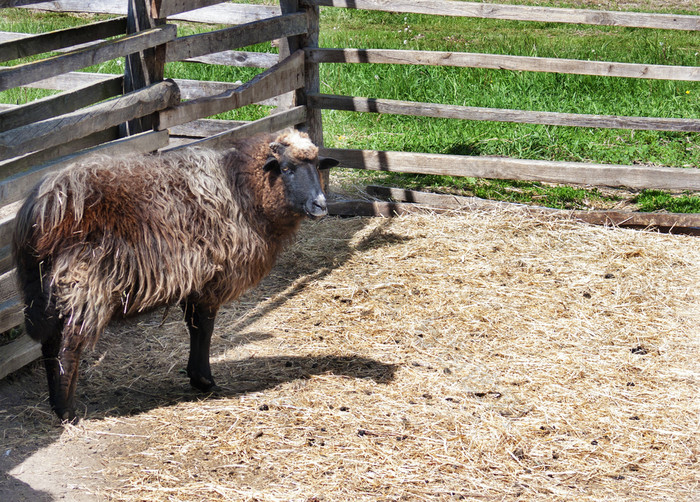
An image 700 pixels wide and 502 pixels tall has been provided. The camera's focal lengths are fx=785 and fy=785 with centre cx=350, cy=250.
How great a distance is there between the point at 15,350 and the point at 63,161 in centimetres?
113

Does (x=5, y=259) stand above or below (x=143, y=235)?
below

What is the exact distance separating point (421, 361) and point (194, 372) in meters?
1.43

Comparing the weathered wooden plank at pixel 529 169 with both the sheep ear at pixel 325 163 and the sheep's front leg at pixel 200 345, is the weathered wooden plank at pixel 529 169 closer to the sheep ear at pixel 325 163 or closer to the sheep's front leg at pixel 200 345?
the sheep ear at pixel 325 163

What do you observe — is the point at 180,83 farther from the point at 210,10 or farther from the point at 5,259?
the point at 5,259

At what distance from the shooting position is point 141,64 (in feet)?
16.6

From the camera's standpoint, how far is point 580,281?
243 inches

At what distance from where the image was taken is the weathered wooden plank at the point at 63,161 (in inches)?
165

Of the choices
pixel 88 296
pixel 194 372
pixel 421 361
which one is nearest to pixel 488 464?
pixel 421 361

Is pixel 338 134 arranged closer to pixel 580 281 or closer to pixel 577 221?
pixel 577 221

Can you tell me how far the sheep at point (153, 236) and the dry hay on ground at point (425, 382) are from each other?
1.65 feet

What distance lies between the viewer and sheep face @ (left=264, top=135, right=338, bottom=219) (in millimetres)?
4578

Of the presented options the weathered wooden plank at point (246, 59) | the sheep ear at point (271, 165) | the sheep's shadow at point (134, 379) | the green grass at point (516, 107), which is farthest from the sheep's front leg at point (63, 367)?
the green grass at point (516, 107)

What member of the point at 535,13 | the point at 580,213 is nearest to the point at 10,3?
the point at 535,13

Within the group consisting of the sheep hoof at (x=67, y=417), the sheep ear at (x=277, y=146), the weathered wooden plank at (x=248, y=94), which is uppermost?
the weathered wooden plank at (x=248, y=94)
